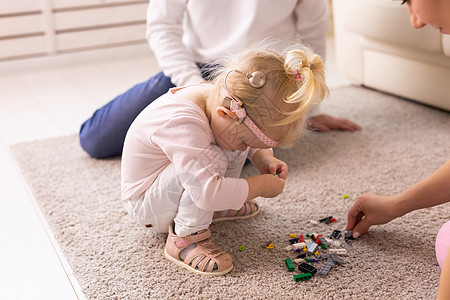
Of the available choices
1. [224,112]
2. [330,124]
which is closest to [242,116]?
[224,112]

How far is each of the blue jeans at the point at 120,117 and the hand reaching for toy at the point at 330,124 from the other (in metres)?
0.40

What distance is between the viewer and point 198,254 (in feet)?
3.36

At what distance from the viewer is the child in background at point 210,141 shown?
0.95 meters

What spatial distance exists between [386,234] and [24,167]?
3.30 ft

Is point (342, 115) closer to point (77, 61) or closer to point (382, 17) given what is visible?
point (382, 17)

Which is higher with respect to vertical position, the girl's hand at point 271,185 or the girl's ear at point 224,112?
the girl's ear at point 224,112

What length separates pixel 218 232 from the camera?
1149 mm

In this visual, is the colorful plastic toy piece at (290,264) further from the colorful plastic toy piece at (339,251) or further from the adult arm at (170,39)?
the adult arm at (170,39)

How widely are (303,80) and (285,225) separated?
0.37 metres

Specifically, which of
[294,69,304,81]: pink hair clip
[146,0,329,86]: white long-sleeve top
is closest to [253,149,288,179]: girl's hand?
[294,69,304,81]: pink hair clip

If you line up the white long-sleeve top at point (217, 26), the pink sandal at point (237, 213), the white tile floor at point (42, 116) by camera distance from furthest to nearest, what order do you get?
the white long-sleeve top at point (217, 26) < the pink sandal at point (237, 213) < the white tile floor at point (42, 116)

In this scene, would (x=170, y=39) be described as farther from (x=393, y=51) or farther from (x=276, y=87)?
(x=393, y=51)

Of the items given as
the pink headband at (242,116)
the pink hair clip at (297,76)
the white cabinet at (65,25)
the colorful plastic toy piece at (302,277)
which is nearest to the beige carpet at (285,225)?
the colorful plastic toy piece at (302,277)

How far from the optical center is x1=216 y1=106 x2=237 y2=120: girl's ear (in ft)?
3.13
